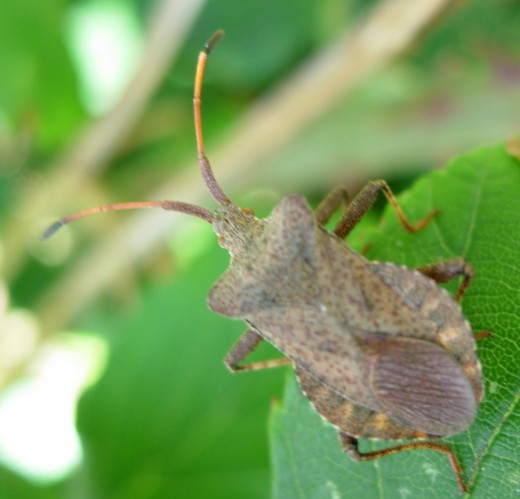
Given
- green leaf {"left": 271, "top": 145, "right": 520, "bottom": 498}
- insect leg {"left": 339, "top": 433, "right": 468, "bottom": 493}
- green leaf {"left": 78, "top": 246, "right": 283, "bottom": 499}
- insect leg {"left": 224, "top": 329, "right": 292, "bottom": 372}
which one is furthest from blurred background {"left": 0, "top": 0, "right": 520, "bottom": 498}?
insect leg {"left": 339, "top": 433, "right": 468, "bottom": 493}

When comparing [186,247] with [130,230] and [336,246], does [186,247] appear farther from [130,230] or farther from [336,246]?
[336,246]

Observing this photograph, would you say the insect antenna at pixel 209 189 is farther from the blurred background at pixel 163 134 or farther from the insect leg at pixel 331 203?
the blurred background at pixel 163 134

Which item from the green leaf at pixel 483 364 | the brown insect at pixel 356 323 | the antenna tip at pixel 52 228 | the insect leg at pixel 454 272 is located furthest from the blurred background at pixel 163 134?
the insect leg at pixel 454 272

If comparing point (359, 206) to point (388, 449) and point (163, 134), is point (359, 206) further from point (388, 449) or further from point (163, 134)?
point (163, 134)

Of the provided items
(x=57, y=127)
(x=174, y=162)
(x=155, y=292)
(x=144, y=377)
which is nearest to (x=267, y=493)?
(x=144, y=377)

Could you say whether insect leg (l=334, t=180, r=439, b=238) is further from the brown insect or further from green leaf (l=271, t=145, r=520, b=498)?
green leaf (l=271, t=145, r=520, b=498)

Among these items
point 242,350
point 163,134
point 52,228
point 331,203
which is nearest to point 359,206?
point 331,203
